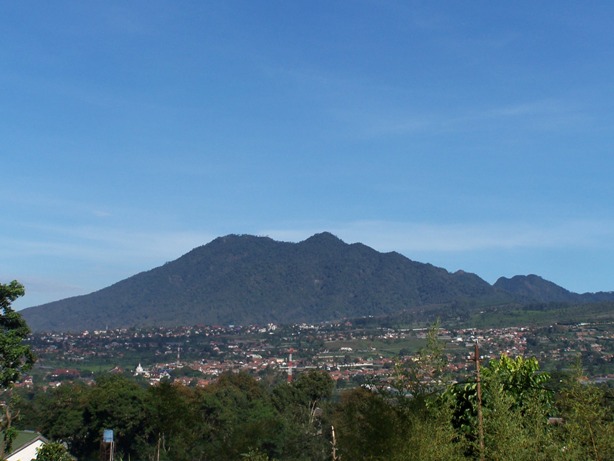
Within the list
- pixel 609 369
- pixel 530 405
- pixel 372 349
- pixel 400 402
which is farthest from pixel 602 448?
pixel 372 349

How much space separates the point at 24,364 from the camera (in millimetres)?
26609

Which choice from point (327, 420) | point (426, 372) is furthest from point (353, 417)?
point (327, 420)

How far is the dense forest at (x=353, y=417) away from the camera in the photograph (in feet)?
30.8

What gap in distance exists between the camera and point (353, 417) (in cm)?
2231

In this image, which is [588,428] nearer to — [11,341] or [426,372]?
[426,372]

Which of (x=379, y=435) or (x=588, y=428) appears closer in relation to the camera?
(x=588, y=428)

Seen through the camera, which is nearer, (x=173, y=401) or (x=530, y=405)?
(x=530, y=405)

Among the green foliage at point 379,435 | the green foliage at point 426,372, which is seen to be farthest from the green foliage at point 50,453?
the green foliage at point 426,372

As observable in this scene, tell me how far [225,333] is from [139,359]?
53.6 metres

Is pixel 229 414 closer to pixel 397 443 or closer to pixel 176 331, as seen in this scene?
pixel 397 443

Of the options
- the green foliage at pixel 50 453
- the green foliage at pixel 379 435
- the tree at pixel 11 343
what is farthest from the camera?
the tree at pixel 11 343

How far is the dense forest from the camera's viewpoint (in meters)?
9.40

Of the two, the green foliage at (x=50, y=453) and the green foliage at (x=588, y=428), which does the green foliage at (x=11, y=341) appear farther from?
the green foliage at (x=588, y=428)

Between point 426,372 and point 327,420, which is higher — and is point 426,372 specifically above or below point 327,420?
above
